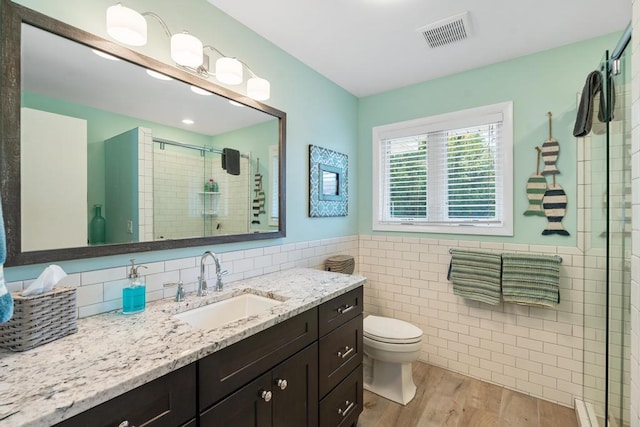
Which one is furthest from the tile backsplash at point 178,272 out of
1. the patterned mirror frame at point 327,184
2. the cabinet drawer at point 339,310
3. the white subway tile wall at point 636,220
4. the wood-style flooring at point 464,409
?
the white subway tile wall at point 636,220

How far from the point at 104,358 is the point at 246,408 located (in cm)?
53

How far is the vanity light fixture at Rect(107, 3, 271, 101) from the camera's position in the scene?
119 centimetres

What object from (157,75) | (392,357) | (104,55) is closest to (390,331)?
(392,357)

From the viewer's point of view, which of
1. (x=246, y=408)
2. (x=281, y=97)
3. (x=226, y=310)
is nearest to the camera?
(x=246, y=408)

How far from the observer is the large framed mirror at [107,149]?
3.42ft

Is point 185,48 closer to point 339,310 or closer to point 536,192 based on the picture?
point 339,310

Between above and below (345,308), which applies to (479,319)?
below

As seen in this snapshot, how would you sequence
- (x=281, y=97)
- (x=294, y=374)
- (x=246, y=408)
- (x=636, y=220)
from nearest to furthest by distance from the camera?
1. (x=636, y=220)
2. (x=246, y=408)
3. (x=294, y=374)
4. (x=281, y=97)

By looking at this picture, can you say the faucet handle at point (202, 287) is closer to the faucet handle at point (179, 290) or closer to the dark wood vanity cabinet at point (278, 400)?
the faucet handle at point (179, 290)

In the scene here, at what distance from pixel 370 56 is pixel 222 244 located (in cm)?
176

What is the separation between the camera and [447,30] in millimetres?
A: 1902

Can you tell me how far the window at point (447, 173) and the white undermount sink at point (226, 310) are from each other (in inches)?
63.7

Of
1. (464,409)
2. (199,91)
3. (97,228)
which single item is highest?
(199,91)

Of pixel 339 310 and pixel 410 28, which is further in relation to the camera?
pixel 410 28
